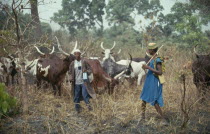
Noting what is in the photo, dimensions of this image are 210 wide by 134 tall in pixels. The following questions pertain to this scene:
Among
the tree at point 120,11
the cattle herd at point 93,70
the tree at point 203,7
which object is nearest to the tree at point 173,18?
the tree at point 203,7

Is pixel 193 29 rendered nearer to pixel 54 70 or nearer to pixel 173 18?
pixel 173 18

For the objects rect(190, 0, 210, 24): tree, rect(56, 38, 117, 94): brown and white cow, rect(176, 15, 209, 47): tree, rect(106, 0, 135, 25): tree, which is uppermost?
rect(106, 0, 135, 25): tree

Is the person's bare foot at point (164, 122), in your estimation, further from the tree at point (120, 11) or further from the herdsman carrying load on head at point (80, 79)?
the tree at point (120, 11)

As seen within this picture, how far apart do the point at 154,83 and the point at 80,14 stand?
23.5 m

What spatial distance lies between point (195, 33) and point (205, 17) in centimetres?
392

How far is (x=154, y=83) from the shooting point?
5574 mm

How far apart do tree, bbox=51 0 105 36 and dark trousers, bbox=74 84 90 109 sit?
70.4 ft

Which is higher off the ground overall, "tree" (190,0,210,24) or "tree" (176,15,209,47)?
"tree" (190,0,210,24)

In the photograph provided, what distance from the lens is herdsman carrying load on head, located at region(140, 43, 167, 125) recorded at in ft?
17.9

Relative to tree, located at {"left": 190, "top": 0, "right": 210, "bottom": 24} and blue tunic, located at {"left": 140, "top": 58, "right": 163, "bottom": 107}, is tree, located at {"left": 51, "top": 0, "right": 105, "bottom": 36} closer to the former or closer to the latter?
tree, located at {"left": 190, "top": 0, "right": 210, "bottom": 24}

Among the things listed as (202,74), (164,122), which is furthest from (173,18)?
(164,122)

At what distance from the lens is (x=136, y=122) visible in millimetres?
5809

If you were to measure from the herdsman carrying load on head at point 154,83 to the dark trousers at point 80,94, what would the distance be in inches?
62.9

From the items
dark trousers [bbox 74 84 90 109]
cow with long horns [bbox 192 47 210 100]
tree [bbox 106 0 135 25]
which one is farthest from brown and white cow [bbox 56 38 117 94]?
tree [bbox 106 0 135 25]
